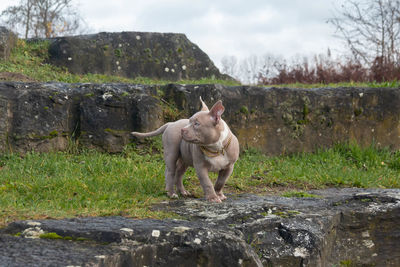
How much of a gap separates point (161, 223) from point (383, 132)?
6.52m

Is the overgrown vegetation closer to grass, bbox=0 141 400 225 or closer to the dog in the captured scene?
grass, bbox=0 141 400 225

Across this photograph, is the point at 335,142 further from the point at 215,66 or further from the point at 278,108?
the point at 215,66

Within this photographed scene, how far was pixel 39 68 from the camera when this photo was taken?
9406 millimetres

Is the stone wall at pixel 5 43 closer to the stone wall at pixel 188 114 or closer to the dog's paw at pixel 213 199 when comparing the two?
the stone wall at pixel 188 114

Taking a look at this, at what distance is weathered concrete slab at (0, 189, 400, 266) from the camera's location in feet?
9.22

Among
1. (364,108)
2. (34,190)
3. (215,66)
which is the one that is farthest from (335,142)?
(34,190)

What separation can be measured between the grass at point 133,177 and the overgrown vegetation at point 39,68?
2607 millimetres

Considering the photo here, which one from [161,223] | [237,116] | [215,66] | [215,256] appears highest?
[215,66]

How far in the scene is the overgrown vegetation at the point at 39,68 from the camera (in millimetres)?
8695

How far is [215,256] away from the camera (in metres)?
3.32

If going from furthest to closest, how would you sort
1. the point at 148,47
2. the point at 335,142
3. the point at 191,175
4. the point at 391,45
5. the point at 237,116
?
the point at 391,45, the point at 148,47, the point at 335,142, the point at 237,116, the point at 191,175

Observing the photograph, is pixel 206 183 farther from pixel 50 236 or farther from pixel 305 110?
pixel 305 110

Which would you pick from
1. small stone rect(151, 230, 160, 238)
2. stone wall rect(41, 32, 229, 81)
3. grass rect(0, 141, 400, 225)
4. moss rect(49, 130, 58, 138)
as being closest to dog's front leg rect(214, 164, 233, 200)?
grass rect(0, 141, 400, 225)

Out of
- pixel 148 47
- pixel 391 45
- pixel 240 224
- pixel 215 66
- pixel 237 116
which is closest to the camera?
pixel 240 224
